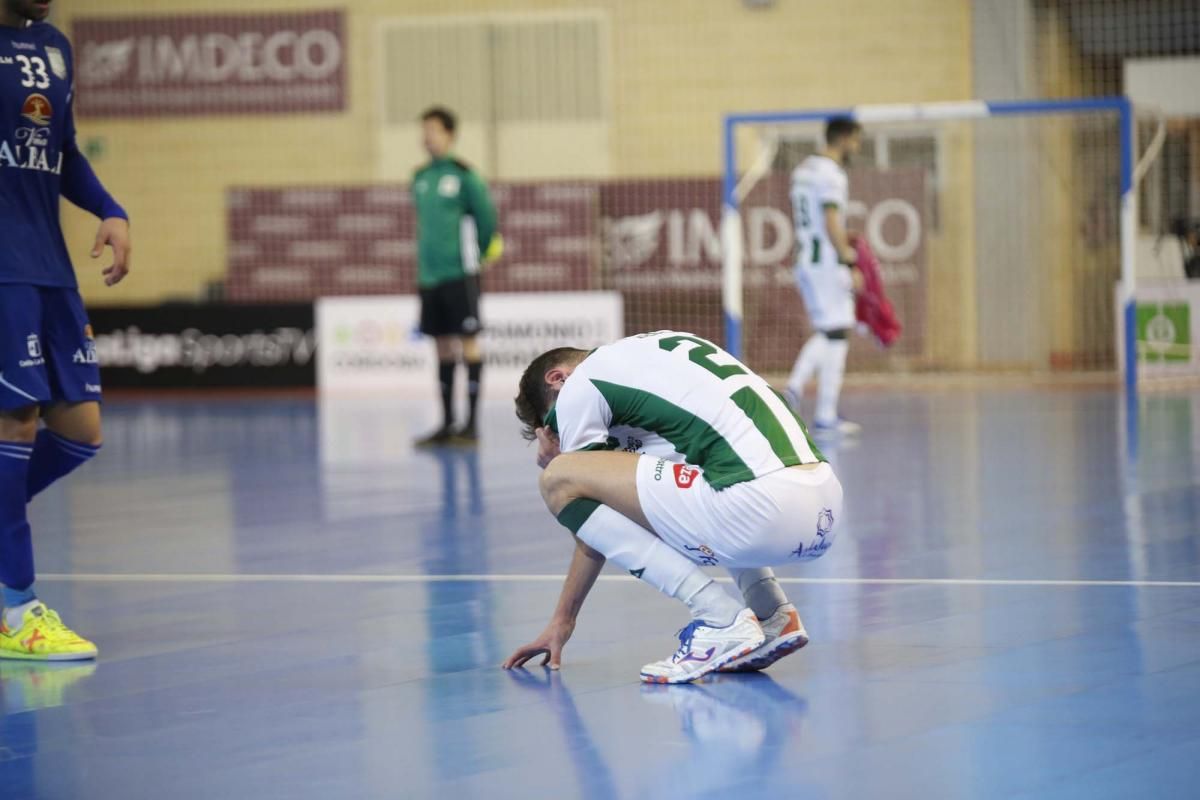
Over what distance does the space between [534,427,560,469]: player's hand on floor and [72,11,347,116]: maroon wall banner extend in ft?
53.8

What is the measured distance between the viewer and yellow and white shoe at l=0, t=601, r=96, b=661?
14.5 feet

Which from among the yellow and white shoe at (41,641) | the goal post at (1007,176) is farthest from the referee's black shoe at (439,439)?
the goal post at (1007,176)

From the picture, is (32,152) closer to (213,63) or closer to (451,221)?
(451,221)

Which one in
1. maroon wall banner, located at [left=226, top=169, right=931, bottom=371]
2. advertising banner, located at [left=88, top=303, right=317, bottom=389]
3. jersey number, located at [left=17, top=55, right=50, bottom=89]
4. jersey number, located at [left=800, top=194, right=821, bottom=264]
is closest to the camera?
jersey number, located at [left=17, top=55, right=50, bottom=89]

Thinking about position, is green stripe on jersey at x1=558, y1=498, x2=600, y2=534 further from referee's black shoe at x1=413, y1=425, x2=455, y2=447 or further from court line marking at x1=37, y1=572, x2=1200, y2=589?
referee's black shoe at x1=413, y1=425, x2=455, y2=447

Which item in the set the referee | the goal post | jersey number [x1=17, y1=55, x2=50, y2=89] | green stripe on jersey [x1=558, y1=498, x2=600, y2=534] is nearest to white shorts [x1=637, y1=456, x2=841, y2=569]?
green stripe on jersey [x1=558, y1=498, x2=600, y2=534]

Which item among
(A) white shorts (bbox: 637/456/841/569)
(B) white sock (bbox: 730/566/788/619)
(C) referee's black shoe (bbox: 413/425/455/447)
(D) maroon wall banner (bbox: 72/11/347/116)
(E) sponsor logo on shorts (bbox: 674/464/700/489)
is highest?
(D) maroon wall banner (bbox: 72/11/347/116)

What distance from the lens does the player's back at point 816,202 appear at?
35.7 feet

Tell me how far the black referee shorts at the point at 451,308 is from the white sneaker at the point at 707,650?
279 inches

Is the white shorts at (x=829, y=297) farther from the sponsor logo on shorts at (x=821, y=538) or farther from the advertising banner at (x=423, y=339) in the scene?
the sponsor logo on shorts at (x=821, y=538)

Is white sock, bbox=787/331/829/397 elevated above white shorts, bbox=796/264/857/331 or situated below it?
below

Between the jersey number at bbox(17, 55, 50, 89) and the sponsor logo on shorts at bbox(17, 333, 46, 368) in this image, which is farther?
the jersey number at bbox(17, 55, 50, 89)

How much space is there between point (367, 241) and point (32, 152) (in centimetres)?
1358

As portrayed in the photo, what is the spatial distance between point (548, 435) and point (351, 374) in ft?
42.9
